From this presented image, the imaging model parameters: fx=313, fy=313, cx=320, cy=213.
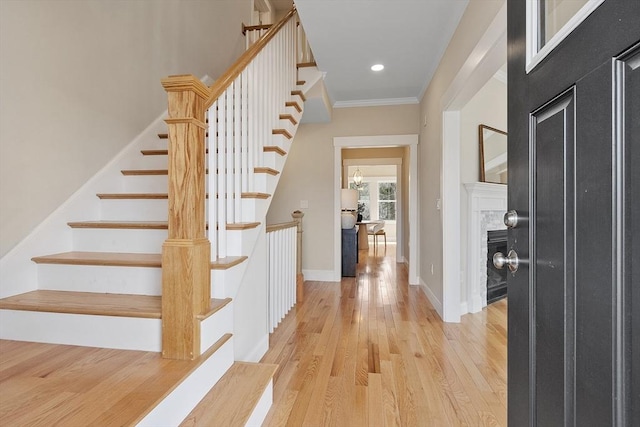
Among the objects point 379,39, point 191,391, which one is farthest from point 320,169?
point 191,391

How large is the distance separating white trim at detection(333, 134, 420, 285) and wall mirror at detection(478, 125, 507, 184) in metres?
1.11

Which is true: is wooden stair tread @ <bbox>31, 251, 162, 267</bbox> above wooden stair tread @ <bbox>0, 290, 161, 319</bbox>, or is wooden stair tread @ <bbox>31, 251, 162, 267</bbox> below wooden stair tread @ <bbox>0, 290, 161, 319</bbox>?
above

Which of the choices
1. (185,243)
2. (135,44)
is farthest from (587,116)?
(135,44)

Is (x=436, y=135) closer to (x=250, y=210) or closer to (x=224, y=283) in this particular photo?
(x=250, y=210)

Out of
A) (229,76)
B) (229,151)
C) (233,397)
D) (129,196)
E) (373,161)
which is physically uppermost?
(373,161)

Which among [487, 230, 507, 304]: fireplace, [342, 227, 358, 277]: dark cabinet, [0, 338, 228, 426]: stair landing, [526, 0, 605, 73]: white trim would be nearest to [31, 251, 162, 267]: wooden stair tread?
[0, 338, 228, 426]: stair landing

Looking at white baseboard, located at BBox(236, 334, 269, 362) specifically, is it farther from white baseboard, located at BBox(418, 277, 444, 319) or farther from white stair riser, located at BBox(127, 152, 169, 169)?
white baseboard, located at BBox(418, 277, 444, 319)

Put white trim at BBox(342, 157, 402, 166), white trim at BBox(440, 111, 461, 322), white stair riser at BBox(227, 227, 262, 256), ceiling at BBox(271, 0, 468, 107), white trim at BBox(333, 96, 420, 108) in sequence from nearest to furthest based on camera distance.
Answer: white stair riser at BBox(227, 227, 262, 256)
ceiling at BBox(271, 0, 468, 107)
white trim at BBox(440, 111, 461, 322)
white trim at BBox(333, 96, 420, 108)
white trim at BBox(342, 157, 402, 166)

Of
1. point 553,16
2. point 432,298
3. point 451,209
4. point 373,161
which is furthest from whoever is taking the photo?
point 373,161

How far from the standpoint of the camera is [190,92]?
1.35 meters

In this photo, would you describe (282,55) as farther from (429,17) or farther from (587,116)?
(587,116)

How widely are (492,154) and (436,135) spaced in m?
0.66

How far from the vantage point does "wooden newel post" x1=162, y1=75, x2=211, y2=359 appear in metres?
1.30

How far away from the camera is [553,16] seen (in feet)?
→ 2.57
